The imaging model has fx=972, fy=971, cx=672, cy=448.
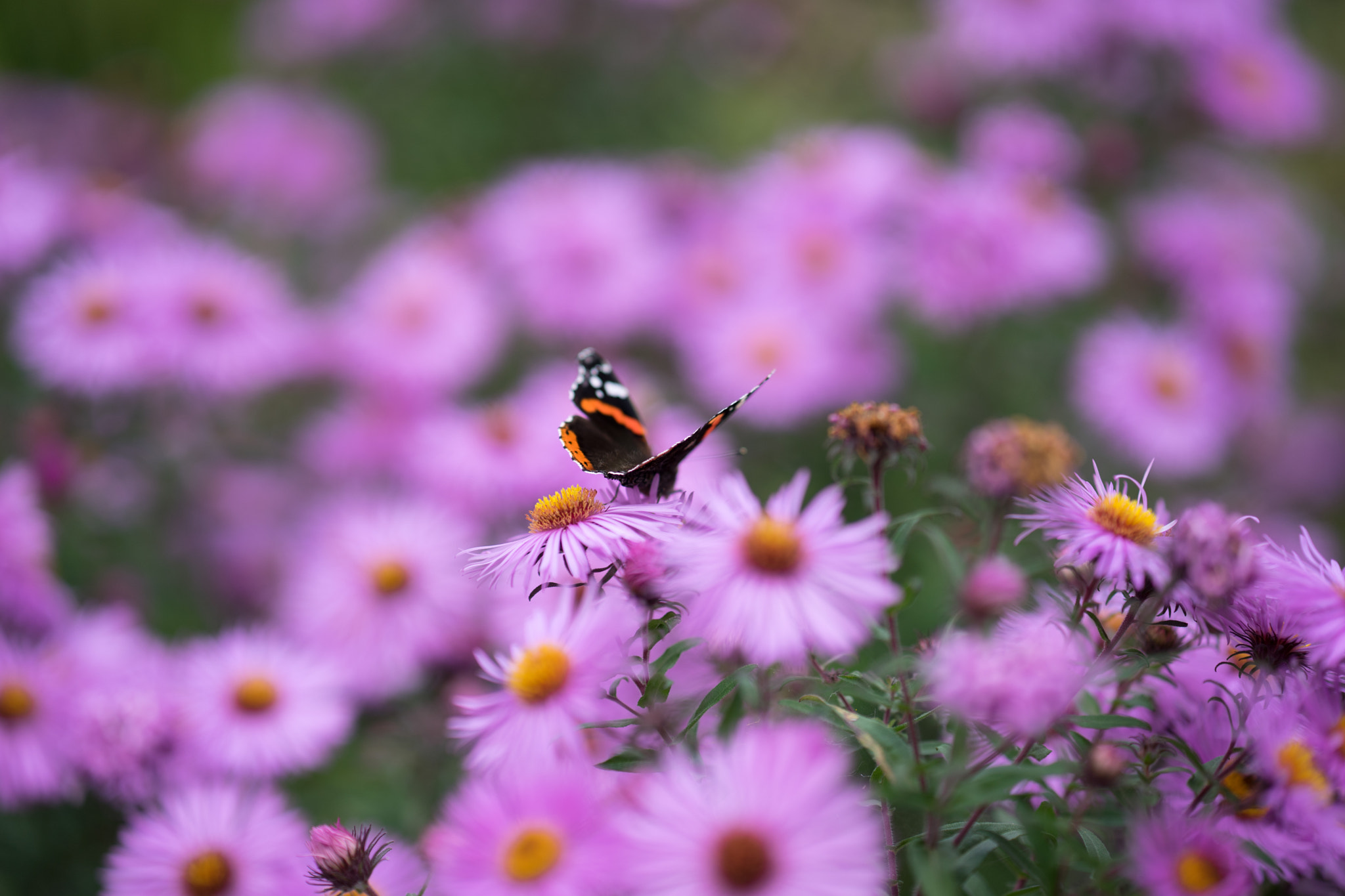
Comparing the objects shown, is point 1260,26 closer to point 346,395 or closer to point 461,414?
point 461,414

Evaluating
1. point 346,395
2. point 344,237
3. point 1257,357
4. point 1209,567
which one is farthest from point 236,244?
point 1209,567

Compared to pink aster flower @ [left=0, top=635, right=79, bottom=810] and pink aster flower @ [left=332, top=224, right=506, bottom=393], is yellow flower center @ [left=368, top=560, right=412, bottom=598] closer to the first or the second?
pink aster flower @ [left=0, top=635, right=79, bottom=810]

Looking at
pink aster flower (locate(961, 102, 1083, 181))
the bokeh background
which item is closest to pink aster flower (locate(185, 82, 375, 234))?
the bokeh background

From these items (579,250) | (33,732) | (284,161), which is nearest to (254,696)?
(33,732)

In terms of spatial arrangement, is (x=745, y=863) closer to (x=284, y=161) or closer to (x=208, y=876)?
(x=208, y=876)

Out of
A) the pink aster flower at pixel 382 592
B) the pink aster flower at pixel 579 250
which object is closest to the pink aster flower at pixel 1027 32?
the pink aster flower at pixel 579 250
